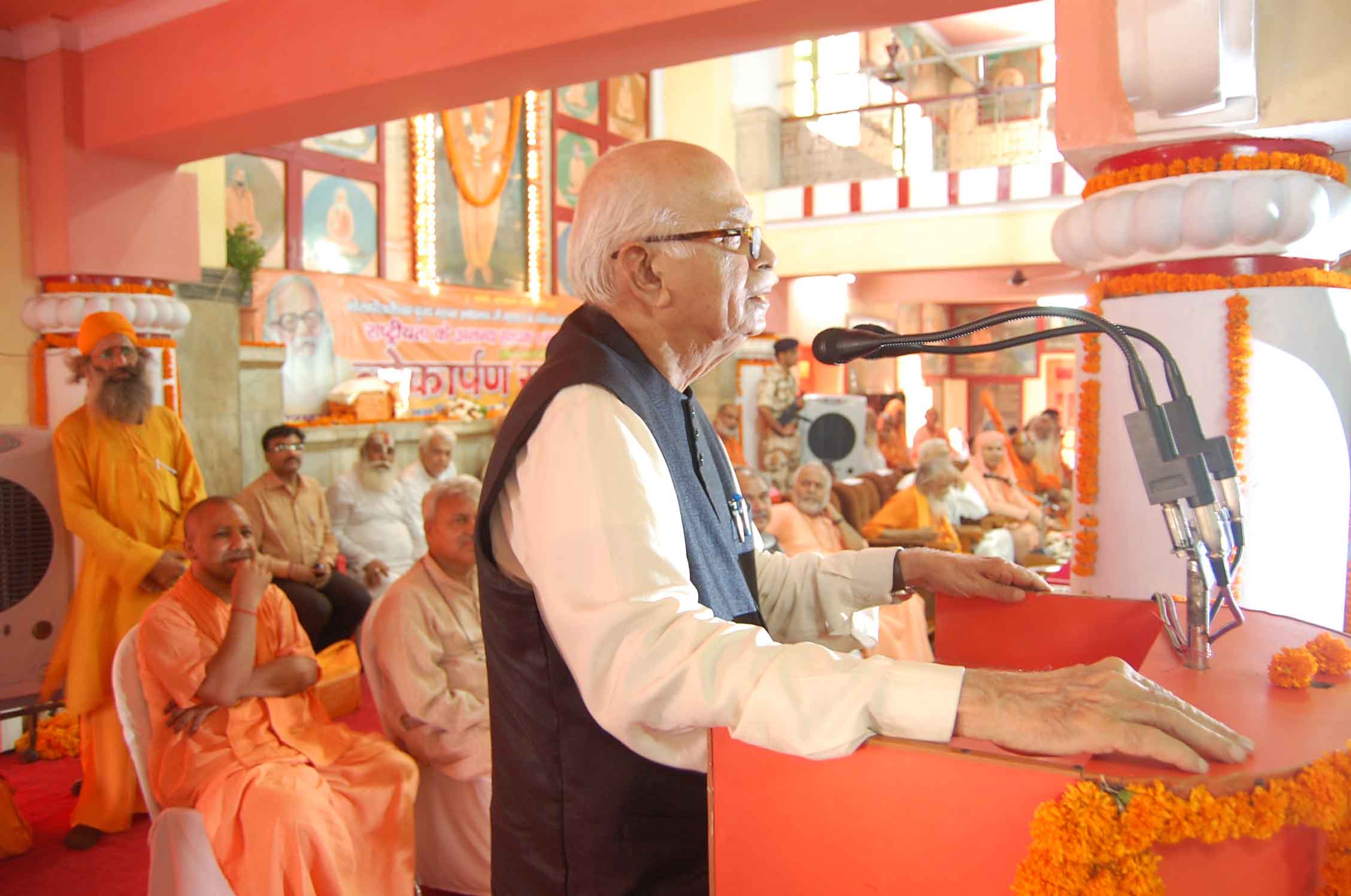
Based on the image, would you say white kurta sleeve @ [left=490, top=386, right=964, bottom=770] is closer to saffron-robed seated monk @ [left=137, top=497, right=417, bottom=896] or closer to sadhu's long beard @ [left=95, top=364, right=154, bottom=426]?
saffron-robed seated monk @ [left=137, top=497, right=417, bottom=896]

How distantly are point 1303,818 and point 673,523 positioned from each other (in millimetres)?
695

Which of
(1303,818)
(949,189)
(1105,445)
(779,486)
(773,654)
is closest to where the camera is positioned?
(1303,818)

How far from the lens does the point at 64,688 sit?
155 inches

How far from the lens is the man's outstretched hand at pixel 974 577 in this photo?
5.03ft

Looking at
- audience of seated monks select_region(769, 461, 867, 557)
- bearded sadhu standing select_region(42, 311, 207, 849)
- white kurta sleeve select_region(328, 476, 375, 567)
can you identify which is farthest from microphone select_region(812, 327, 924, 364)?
white kurta sleeve select_region(328, 476, 375, 567)

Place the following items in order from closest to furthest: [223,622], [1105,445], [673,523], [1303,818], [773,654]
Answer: [1303,818] < [773,654] < [673,523] < [1105,445] < [223,622]

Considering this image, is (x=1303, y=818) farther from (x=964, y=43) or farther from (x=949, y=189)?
(x=964, y=43)

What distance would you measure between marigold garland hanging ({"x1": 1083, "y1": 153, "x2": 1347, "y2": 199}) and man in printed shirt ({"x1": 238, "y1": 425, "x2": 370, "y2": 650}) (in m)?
4.12

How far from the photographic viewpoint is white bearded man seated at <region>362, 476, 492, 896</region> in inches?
124

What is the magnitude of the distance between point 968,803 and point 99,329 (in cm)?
423

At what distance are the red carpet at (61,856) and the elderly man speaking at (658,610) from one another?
2258 millimetres

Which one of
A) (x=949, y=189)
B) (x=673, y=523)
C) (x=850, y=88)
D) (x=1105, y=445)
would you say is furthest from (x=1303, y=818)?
(x=850, y=88)

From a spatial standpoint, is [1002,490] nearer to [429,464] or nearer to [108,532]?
[429,464]

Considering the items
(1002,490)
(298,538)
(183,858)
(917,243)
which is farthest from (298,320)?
(917,243)
